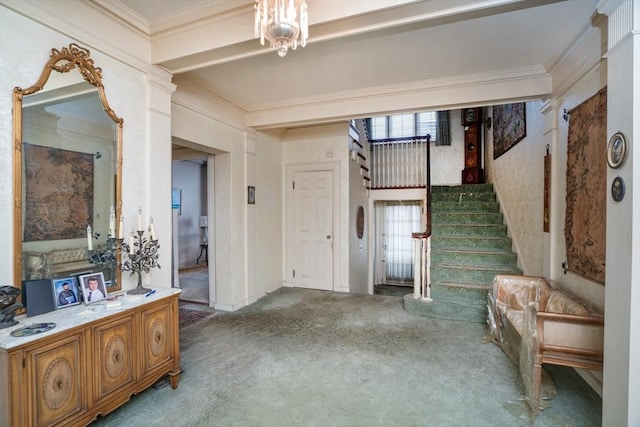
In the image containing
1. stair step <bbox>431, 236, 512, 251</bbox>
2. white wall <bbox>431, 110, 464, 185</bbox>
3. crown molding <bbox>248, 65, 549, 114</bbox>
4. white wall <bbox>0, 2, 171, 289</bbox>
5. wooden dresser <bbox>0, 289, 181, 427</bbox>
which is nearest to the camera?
wooden dresser <bbox>0, 289, 181, 427</bbox>

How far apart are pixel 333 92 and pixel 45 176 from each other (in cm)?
295

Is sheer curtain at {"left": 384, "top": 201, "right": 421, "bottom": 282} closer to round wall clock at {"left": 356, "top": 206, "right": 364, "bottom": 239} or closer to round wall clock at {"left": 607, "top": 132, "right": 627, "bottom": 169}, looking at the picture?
round wall clock at {"left": 356, "top": 206, "right": 364, "bottom": 239}

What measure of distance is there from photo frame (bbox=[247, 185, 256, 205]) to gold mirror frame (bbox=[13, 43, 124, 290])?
84.4 inches

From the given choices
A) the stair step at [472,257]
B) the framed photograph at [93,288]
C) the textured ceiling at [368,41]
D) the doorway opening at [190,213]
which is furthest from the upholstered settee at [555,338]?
the doorway opening at [190,213]

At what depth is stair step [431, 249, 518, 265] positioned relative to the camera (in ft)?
14.3

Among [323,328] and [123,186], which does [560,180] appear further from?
[123,186]

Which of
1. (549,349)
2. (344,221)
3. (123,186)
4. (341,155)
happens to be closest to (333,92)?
(341,155)

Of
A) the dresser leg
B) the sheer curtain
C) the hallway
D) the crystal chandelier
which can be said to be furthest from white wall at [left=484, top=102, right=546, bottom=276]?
the hallway

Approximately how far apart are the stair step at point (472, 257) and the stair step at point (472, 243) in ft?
0.39

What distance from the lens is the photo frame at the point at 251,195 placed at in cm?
442

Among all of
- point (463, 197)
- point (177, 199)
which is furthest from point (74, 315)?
point (177, 199)

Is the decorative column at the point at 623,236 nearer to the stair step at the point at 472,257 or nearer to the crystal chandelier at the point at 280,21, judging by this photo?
the crystal chandelier at the point at 280,21

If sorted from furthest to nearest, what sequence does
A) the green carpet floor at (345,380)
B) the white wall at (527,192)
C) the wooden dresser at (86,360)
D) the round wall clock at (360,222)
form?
the round wall clock at (360,222) → the white wall at (527,192) → the green carpet floor at (345,380) → the wooden dresser at (86,360)

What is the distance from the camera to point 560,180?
9.70ft
